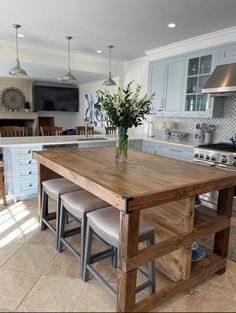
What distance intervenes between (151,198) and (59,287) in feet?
3.69

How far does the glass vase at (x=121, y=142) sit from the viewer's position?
223cm

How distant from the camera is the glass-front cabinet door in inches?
155

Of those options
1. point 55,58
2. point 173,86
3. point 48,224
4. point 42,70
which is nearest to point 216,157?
point 173,86

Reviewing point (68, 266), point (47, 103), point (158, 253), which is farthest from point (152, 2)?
point (47, 103)

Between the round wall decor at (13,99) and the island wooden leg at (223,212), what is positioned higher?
the round wall decor at (13,99)

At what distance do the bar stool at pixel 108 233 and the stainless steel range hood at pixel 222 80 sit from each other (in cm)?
236

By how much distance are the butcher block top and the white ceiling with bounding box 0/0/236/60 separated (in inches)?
71.8

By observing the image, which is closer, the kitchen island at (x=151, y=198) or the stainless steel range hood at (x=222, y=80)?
the kitchen island at (x=151, y=198)

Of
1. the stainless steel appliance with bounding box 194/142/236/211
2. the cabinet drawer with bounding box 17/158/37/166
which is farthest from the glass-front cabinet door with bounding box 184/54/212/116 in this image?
the cabinet drawer with bounding box 17/158/37/166

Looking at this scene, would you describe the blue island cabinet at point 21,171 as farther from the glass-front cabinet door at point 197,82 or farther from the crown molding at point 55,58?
the glass-front cabinet door at point 197,82

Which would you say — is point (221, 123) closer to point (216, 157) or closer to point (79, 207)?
point (216, 157)

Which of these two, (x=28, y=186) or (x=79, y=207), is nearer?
(x=79, y=207)

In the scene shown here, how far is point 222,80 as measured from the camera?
341 cm

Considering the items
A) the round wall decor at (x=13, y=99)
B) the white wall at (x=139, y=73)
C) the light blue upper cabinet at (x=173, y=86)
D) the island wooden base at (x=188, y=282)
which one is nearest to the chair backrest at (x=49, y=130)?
the white wall at (x=139, y=73)
